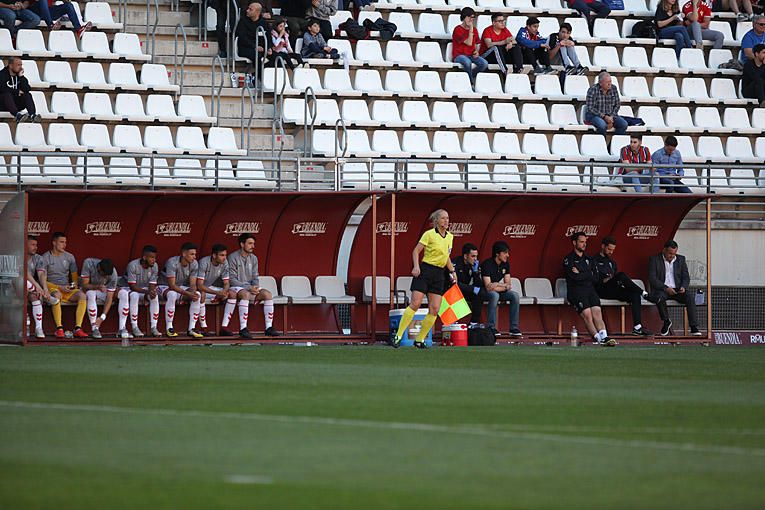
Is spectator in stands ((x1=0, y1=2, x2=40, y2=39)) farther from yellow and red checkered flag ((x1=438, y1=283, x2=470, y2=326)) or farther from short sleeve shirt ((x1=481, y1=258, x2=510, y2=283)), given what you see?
yellow and red checkered flag ((x1=438, y1=283, x2=470, y2=326))

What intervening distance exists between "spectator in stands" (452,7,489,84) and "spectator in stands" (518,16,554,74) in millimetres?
1077

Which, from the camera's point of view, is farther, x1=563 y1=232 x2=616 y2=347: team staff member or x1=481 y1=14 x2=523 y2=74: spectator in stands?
x1=481 y1=14 x2=523 y2=74: spectator in stands

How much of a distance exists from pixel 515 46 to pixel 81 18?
28.9 feet

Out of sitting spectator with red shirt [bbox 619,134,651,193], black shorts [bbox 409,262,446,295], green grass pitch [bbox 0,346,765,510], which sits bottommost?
green grass pitch [bbox 0,346,765,510]

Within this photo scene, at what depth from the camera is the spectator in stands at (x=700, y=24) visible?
3108 centimetres

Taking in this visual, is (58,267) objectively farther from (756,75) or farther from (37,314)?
(756,75)

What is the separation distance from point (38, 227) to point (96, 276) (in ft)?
3.98

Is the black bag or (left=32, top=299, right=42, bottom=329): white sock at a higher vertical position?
(left=32, top=299, right=42, bottom=329): white sock

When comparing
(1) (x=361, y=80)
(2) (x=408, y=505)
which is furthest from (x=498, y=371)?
(1) (x=361, y=80)

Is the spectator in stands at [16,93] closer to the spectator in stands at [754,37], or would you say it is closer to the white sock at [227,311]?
the white sock at [227,311]

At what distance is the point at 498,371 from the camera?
1430 centimetres

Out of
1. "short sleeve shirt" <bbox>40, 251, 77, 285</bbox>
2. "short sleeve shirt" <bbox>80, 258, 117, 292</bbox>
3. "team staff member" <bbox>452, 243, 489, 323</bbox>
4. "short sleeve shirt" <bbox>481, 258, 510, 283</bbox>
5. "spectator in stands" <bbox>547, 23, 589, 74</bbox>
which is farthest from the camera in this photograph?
"spectator in stands" <bbox>547, 23, 589, 74</bbox>

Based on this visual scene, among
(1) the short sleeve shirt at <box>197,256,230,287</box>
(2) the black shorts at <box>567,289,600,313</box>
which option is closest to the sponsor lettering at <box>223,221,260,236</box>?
(1) the short sleeve shirt at <box>197,256,230,287</box>

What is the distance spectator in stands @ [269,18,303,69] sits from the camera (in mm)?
26484
